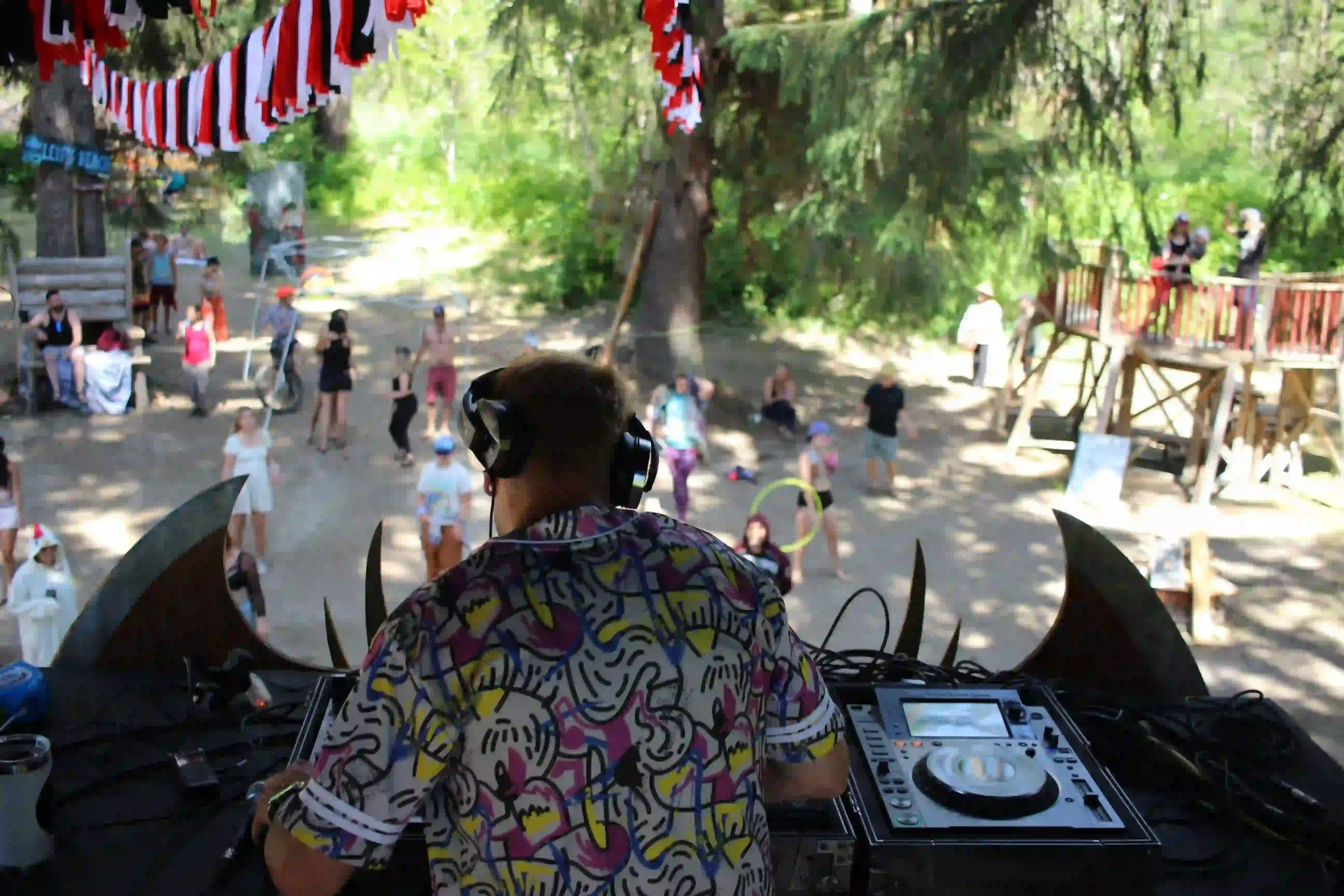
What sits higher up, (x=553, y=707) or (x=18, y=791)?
(x=553, y=707)

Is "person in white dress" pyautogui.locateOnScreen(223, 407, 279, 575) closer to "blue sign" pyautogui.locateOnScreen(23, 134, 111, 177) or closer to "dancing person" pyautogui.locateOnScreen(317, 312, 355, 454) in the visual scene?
"dancing person" pyautogui.locateOnScreen(317, 312, 355, 454)

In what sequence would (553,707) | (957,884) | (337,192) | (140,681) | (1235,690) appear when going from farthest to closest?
1. (337,192)
2. (1235,690)
3. (140,681)
4. (957,884)
5. (553,707)

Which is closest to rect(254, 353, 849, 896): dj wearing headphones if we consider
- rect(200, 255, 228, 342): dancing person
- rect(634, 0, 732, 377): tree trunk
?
rect(634, 0, 732, 377): tree trunk

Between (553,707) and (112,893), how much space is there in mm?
914

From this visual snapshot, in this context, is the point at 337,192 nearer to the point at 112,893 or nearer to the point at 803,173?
the point at 803,173

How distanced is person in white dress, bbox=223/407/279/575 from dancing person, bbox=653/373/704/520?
2550 millimetres

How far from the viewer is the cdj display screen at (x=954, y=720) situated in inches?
86.4

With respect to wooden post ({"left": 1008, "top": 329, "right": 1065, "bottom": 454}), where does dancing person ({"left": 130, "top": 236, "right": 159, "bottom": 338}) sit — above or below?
above

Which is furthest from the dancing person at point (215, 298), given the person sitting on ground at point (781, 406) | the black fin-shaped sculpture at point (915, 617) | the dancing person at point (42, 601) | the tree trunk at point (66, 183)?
the black fin-shaped sculpture at point (915, 617)

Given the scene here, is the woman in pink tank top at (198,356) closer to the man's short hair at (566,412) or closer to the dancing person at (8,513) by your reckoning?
the dancing person at (8,513)

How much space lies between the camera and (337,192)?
80.4ft

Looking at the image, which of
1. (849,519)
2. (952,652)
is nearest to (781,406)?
(849,519)

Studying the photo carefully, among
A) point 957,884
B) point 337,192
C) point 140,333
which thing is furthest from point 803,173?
point 337,192

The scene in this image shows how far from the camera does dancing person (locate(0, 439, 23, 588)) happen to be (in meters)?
7.27
